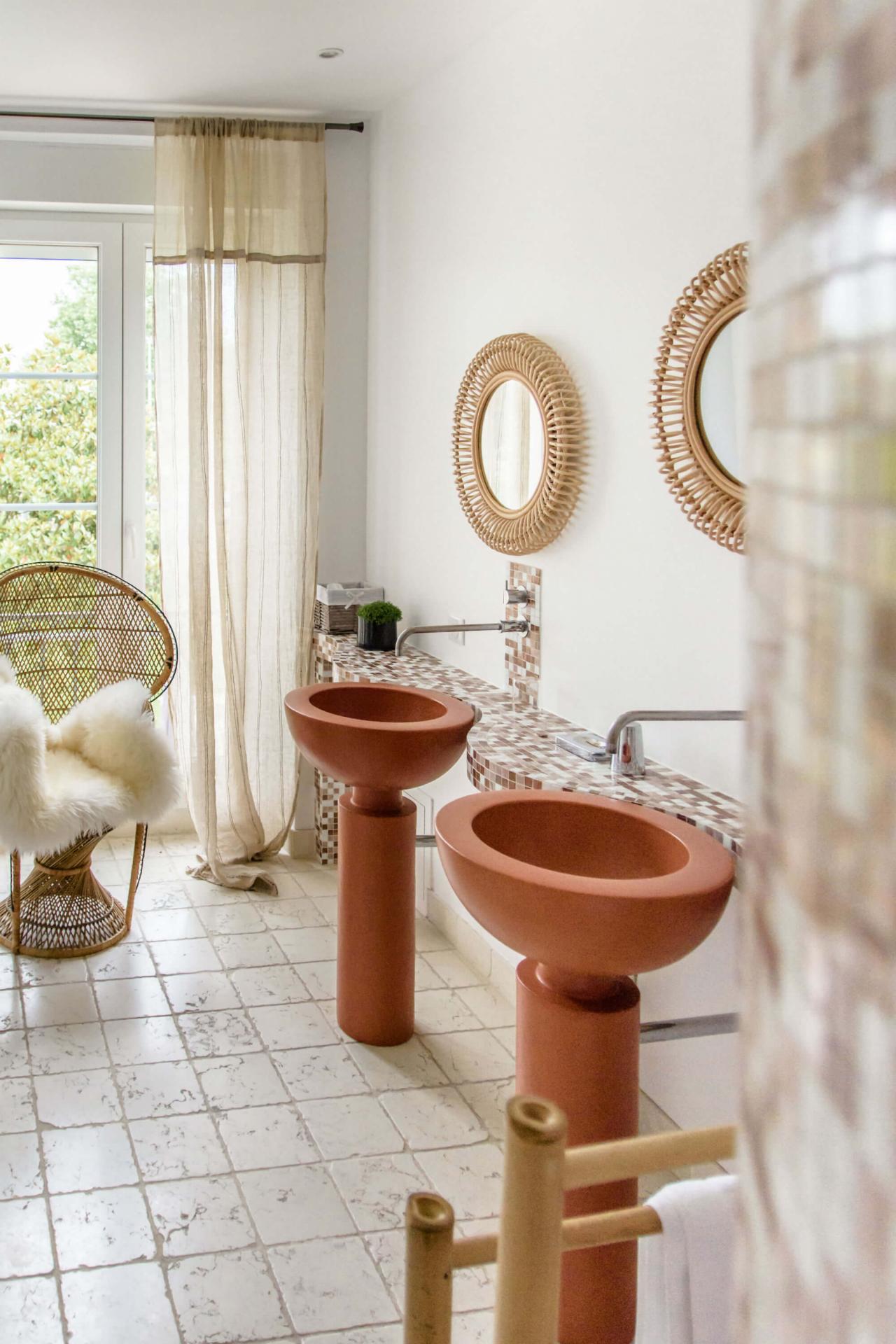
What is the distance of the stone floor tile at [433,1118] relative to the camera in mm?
2355

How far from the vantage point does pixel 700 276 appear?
2119 millimetres

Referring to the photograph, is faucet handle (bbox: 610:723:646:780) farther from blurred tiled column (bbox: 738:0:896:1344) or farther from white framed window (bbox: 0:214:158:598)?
white framed window (bbox: 0:214:158:598)

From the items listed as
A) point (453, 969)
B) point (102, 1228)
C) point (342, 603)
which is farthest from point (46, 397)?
point (102, 1228)

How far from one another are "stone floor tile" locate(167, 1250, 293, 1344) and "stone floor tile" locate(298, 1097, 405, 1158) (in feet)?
1.15

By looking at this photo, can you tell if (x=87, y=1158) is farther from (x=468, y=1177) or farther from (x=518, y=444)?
(x=518, y=444)

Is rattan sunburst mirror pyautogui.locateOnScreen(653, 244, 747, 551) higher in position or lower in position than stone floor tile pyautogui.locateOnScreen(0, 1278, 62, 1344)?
higher

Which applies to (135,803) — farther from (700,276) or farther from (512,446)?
(700,276)

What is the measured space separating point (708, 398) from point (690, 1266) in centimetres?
165

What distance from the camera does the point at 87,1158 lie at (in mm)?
2266

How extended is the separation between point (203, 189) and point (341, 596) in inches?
54.1

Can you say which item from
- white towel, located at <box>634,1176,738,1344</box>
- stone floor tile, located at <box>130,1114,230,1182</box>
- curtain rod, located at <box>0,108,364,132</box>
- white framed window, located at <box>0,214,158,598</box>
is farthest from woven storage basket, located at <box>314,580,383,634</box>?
white towel, located at <box>634,1176,738,1344</box>

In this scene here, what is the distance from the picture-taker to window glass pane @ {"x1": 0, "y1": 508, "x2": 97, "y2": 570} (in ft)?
13.7

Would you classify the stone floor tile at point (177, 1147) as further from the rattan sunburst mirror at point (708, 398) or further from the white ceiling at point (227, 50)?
the white ceiling at point (227, 50)

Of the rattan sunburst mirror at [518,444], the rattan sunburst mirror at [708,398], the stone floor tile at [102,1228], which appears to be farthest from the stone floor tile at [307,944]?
the rattan sunburst mirror at [708,398]
